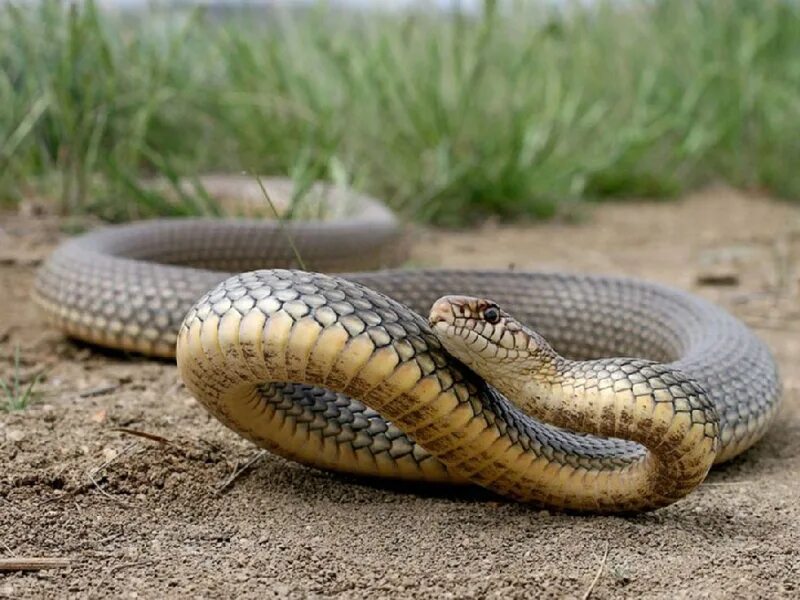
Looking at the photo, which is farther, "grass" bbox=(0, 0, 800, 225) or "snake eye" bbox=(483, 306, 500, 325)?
"grass" bbox=(0, 0, 800, 225)

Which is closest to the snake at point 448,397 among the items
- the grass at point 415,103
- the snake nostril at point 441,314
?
the snake nostril at point 441,314

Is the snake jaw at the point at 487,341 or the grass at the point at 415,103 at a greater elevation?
the snake jaw at the point at 487,341

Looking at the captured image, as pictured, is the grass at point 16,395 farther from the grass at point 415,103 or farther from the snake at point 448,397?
the grass at point 415,103

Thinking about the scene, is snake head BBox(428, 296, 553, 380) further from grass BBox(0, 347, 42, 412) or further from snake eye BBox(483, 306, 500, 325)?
grass BBox(0, 347, 42, 412)

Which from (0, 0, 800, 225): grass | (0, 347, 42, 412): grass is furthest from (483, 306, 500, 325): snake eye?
(0, 0, 800, 225): grass

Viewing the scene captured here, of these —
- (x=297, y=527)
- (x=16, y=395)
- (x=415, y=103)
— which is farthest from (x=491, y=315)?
(x=415, y=103)

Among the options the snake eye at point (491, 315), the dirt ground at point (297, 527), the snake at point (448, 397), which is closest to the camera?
the dirt ground at point (297, 527)

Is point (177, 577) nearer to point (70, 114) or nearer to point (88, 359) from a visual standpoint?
point (88, 359)
